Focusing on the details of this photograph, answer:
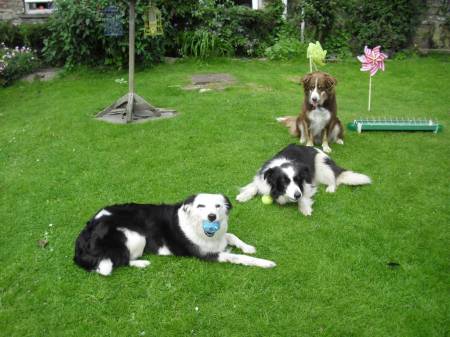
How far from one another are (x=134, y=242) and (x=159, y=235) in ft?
0.85

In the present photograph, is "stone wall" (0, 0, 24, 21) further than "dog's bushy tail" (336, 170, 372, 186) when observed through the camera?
Yes

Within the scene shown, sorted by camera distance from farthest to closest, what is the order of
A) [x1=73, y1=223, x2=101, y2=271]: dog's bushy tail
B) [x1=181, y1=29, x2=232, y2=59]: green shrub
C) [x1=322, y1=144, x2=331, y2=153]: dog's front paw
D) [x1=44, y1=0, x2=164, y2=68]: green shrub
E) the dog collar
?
[x1=181, y1=29, x2=232, y2=59]: green shrub, [x1=44, y1=0, x2=164, y2=68]: green shrub, [x1=322, y1=144, x2=331, y2=153]: dog's front paw, [x1=73, y1=223, x2=101, y2=271]: dog's bushy tail, the dog collar

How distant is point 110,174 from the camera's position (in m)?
6.20

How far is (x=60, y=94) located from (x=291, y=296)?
323 inches

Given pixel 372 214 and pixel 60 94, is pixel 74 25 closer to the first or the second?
pixel 60 94

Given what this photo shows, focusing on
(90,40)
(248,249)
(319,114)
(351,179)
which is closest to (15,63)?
(90,40)

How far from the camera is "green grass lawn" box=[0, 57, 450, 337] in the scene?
11.7 feet

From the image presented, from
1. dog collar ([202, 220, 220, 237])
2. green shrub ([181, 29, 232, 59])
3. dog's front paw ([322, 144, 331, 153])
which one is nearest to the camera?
dog collar ([202, 220, 220, 237])

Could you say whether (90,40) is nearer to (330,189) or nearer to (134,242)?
(330,189)

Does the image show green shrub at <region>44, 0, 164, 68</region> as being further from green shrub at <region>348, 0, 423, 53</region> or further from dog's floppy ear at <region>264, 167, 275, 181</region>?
dog's floppy ear at <region>264, 167, 275, 181</region>

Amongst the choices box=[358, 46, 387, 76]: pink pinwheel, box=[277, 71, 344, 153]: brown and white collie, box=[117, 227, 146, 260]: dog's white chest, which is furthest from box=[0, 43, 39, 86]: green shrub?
box=[117, 227, 146, 260]: dog's white chest

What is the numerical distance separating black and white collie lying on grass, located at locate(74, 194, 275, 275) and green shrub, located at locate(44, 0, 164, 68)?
7.39 m

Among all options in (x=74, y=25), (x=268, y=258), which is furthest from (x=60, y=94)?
(x=268, y=258)

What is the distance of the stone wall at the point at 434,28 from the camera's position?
42.6ft
